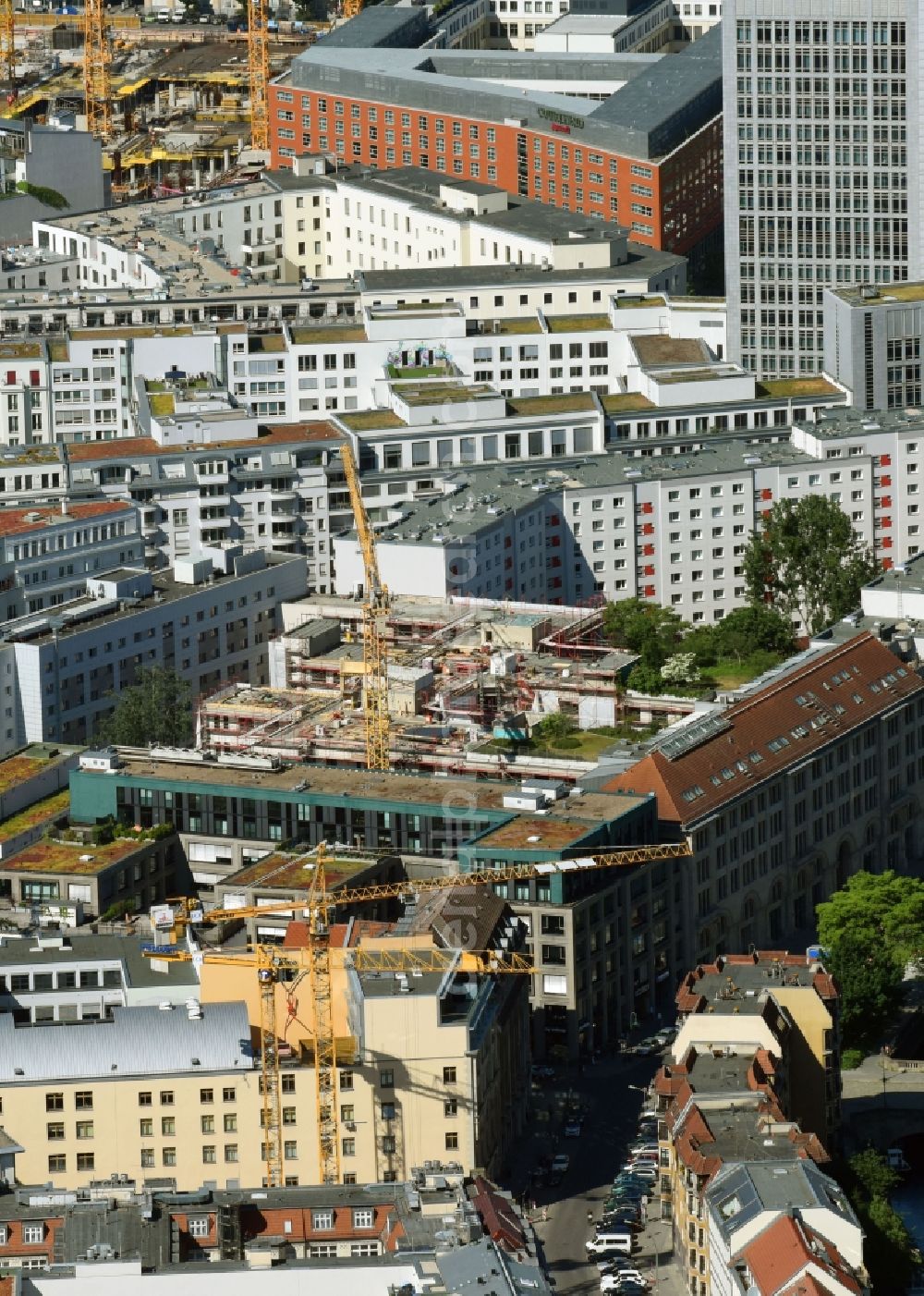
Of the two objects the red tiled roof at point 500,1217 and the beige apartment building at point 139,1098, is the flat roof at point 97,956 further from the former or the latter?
the red tiled roof at point 500,1217

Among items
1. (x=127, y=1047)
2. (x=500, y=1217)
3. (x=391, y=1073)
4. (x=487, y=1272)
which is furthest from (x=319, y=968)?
(x=487, y=1272)

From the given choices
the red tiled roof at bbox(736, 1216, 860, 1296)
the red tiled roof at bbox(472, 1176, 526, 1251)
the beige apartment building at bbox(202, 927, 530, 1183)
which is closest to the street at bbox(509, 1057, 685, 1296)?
the beige apartment building at bbox(202, 927, 530, 1183)

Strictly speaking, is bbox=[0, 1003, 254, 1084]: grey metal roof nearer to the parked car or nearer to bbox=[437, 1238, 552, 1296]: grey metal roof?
the parked car

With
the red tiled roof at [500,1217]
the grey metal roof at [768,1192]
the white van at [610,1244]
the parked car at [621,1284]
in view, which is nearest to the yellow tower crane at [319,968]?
the white van at [610,1244]

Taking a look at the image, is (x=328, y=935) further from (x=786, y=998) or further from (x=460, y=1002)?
(x=786, y=998)

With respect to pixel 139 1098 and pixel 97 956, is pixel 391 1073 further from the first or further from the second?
pixel 97 956
